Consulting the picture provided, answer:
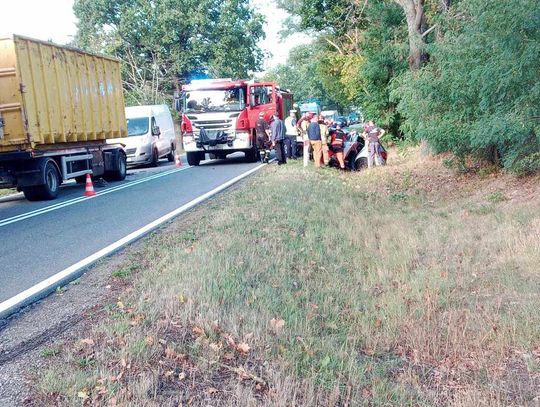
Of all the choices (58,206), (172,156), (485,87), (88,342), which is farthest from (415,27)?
(88,342)

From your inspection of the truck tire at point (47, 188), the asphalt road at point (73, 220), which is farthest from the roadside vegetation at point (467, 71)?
the truck tire at point (47, 188)

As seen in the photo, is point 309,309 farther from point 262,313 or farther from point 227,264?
point 227,264

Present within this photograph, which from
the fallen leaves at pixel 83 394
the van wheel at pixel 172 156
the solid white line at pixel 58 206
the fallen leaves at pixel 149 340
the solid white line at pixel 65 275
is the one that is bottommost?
the van wheel at pixel 172 156

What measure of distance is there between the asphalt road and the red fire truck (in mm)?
3323

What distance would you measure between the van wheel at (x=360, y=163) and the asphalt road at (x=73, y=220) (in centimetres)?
436

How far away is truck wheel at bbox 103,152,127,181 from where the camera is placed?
708 inches

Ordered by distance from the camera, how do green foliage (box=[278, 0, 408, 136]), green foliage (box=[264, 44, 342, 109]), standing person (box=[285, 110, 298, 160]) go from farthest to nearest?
1. green foliage (box=[264, 44, 342, 109])
2. green foliage (box=[278, 0, 408, 136])
3. standing person (box=[285, 110, 298, 160])

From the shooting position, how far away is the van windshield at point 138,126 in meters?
22.5

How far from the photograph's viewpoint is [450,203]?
12.6m

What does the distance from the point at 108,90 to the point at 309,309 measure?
1357 cm

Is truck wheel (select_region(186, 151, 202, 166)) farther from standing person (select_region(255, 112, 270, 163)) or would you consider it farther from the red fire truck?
standing person (select_region(255, 112, 270, 163))

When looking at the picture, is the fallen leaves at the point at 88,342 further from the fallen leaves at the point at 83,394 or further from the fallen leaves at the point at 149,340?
the fallen leaves at the point at 83,394

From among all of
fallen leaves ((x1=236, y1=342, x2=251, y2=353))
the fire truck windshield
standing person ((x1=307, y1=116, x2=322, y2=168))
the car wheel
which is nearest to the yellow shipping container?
the fire truck windshield

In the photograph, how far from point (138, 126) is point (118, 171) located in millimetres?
5079
